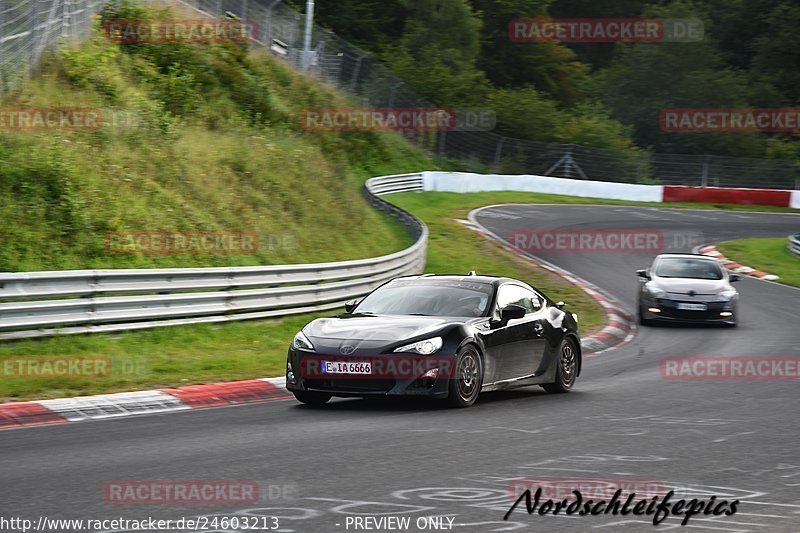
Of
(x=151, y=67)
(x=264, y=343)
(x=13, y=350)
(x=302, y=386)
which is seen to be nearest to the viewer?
(x=302, y=386)

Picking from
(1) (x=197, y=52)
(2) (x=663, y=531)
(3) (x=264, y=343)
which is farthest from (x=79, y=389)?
(1) (x=197, y=52)

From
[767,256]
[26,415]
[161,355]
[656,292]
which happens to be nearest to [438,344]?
[26,415]

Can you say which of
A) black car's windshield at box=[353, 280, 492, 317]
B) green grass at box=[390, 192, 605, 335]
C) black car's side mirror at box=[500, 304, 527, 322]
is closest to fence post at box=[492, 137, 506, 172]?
green grass at box=[390, 192, 605, 335]

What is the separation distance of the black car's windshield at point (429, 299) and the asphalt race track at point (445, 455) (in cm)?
Answer: 97

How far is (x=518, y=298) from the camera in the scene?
12.6 metres

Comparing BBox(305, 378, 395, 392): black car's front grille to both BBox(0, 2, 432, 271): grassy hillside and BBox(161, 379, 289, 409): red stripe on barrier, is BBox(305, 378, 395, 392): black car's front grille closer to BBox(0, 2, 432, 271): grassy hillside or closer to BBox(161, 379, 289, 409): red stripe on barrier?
BBox(161, 379, 289, 409): red stripe on barrier

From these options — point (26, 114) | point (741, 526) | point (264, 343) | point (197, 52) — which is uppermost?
point (197, 52)

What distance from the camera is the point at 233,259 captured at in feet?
65.8

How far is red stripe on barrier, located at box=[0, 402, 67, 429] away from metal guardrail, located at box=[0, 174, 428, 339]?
3.39 m

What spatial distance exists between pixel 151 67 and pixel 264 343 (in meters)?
15.5

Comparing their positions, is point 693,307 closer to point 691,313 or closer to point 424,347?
point 691,313

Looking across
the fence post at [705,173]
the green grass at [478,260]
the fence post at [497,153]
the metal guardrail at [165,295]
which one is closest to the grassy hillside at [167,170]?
the green grass at [478,260]

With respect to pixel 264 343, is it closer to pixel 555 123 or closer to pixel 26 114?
pixel 26 114

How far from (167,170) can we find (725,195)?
33808 millimetres
